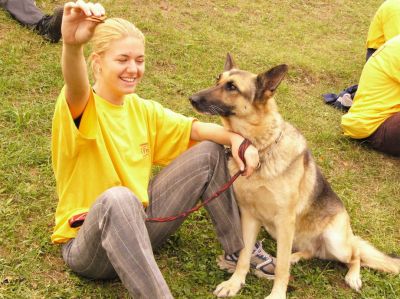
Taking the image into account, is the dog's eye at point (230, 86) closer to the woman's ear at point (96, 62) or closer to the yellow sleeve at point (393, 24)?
the woman's ear at point (96, 62)

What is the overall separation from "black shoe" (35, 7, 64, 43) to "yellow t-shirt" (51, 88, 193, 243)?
138 inches

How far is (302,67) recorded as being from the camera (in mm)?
7699

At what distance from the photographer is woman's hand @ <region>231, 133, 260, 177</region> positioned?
10.3 feet

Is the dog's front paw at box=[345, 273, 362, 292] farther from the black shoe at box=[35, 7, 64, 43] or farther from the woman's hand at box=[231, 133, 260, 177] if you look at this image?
the black shoe at box=[35, 7, 64, 43]

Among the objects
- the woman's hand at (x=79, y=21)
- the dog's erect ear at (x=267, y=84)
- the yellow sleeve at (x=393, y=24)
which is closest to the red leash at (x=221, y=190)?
the dog's erect ear at (x=267, y=84)

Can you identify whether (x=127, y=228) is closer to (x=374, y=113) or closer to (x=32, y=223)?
(x=32, y=223)

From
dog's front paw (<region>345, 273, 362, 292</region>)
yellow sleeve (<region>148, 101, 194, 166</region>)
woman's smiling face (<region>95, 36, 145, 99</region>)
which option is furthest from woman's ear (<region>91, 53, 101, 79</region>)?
dog's front paw (<region>345, 273, 362, 292</region>)

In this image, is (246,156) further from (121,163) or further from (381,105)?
(381,105)

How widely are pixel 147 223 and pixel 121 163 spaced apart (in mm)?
488

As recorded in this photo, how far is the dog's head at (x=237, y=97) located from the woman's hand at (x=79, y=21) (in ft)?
4.13

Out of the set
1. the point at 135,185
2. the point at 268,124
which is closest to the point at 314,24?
the point at 268,124

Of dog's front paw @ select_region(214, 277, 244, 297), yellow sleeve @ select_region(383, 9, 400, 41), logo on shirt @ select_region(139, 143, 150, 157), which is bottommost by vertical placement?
dog's front paw @ select_region(214, 277, 244, 297)

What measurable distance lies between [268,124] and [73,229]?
1.55m

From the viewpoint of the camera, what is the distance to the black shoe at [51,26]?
20.0ft
